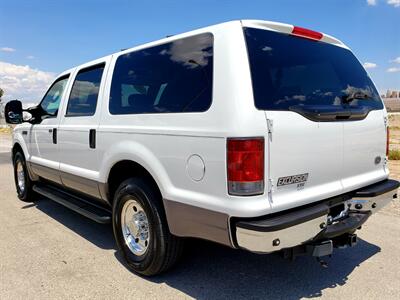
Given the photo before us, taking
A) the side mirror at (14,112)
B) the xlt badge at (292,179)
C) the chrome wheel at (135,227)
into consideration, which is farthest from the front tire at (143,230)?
the side mirror at (14,112)

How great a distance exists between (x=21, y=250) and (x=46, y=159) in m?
1.35

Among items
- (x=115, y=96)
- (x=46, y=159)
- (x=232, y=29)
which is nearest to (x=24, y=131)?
(x=46, y=159)

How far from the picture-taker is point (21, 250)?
13.9 ft

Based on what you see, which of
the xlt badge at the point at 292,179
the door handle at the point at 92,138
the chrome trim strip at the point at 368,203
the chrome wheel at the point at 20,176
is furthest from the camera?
the chrome wheel at the point at 20,176

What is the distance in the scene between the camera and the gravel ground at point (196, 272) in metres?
3.21

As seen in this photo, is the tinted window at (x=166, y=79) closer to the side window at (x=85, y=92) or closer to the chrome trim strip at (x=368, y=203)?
the side window at (x=85, y=92)

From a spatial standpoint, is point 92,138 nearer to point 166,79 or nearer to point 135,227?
point 135,227

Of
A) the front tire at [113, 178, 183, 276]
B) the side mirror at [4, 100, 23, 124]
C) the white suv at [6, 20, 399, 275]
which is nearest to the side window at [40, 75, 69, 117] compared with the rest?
the side mirror at [4, 100, 23, 124]

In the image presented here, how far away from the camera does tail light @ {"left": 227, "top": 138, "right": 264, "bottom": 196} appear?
251 centimetres

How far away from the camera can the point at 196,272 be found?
360 cm

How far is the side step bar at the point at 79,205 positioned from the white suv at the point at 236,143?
0.04 metres

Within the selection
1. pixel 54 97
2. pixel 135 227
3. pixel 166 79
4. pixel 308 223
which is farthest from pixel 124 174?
pixel 54 97

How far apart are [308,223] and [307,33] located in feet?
5.41

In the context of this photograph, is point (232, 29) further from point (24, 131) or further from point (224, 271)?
point (24, 131)
